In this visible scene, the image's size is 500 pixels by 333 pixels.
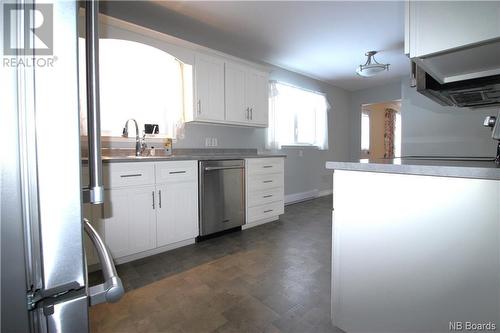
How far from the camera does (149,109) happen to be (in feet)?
9.78

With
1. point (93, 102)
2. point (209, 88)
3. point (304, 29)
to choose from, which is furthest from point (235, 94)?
point (93, 102)

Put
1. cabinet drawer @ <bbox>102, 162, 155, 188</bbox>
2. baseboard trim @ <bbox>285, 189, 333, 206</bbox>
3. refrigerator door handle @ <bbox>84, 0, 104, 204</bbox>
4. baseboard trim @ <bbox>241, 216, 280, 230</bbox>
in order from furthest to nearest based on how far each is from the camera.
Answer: baseboard trim @ <bbox>285, 189, 333, 206</bbox> → baseboard trim @ <bbox>241, 216, 280, 230</bbox> → cabinet drawer @ <bbox>102, 162, 155, 188</bbox> → refrigerator door handle @ <bbox>84, 0, 104, 204</bbox>

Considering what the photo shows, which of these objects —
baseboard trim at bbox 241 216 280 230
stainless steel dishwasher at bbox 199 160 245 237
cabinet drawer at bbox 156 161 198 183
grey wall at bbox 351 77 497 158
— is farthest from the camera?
baseboard trim at bbox 241 216 280 230

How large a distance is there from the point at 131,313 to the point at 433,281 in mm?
1631

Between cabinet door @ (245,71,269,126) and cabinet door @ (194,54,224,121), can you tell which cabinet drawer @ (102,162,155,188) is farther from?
cabinet door @ (245,71,269,126)

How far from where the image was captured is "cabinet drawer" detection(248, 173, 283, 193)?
321 cm

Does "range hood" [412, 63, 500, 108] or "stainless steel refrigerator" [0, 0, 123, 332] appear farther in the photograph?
"range hood" [412, 63, 500, 108]

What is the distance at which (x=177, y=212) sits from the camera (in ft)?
8.25

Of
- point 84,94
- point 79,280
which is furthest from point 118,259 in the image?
point 84,94

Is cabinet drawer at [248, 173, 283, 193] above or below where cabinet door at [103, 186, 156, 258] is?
above

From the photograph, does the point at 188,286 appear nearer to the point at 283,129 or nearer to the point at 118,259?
the point at 118,259

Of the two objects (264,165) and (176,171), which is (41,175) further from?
(264,165)

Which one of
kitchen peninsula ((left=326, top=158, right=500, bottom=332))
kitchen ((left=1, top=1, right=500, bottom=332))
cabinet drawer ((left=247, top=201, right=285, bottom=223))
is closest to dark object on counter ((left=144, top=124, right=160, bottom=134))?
kitchen ((left=1, top=1, right=500, bottom=332))

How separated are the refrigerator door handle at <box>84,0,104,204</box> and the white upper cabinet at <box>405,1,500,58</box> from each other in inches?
46.4
